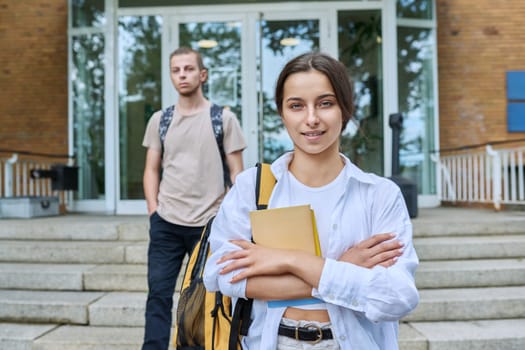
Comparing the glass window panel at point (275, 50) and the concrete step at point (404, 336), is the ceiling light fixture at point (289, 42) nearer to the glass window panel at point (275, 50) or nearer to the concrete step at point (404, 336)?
the glass window panel at point (275, 50)

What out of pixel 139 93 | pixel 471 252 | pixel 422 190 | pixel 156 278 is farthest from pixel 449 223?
pixel 139 93

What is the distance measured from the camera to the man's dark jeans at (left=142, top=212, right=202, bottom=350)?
8.35 ft

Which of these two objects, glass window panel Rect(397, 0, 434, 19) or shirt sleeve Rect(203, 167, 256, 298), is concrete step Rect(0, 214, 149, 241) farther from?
glass window panel Rect(397, 0, 434, 19)

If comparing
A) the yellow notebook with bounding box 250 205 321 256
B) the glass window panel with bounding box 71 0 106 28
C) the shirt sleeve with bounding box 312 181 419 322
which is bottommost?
the shirt sleeve with bounding box 312 181 419 322

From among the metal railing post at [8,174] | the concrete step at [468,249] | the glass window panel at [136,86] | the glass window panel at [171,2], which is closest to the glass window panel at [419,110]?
the glass window panel at [171,2]

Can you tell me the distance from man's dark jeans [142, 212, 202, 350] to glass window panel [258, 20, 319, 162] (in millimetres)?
4756

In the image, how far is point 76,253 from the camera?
15.4 ft

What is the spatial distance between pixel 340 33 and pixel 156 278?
583 centimetres

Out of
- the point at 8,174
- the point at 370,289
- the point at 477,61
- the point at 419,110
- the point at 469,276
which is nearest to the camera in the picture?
the point at 370,289

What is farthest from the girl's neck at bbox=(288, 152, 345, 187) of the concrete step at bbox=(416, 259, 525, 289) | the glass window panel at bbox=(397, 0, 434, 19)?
the glass window panel at bbox=(397, 0, 434, 19)

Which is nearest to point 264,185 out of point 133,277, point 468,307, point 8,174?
point 468,307

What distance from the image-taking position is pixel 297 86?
132 cm

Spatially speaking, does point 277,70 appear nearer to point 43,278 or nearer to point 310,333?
point 43,278

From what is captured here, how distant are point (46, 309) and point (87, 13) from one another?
5398 millimetres
